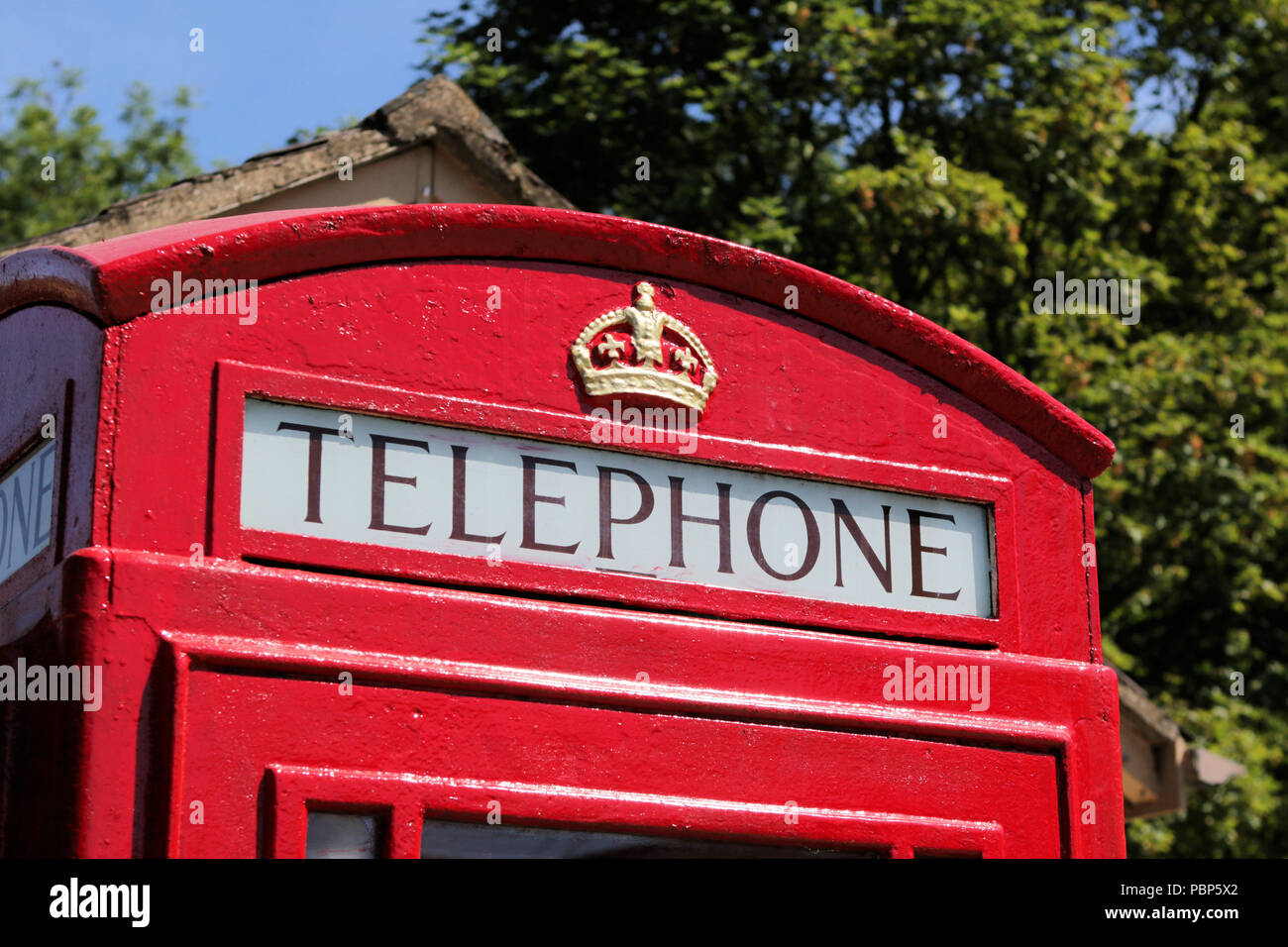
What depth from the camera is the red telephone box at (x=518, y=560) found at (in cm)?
254

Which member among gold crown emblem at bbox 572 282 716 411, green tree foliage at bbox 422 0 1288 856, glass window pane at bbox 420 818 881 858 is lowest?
glass window pane at bbox 420 818 881 858

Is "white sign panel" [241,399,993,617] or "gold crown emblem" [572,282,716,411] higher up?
"gold crown emblem" [572,282,716,411]

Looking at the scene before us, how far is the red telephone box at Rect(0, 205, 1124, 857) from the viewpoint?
100 inches

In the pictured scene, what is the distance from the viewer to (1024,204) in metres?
13.6

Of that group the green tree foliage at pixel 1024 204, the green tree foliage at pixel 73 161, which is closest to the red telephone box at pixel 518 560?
the green tree foliage at pixel 1024 204

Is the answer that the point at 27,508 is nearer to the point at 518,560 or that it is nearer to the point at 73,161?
the point at 518,560

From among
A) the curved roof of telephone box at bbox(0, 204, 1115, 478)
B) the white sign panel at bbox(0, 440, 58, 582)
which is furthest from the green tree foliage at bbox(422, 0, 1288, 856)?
the white sign panel at bbox(0, 440, 58, 582)

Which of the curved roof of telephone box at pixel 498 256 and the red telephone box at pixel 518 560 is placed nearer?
the red telephone box at pixel 518 560

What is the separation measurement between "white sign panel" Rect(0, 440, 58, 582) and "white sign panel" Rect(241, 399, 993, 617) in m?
0.33

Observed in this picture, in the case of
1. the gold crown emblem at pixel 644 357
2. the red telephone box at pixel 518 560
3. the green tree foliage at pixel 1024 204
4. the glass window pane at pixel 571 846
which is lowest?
the glass window pane at pixel 571 846

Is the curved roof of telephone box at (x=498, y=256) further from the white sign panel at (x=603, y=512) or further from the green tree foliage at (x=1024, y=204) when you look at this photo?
the green tree foliage at (x=1024, y=204)

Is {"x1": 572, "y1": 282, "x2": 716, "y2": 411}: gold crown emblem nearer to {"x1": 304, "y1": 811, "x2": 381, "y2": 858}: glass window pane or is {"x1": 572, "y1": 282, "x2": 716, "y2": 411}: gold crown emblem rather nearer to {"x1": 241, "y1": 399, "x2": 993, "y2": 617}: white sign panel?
{"x1": 241, "y1": 399, "x2": 993, "y2": 617}: white sign panel

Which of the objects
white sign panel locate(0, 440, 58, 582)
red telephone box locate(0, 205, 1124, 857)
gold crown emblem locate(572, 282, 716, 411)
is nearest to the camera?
red telephone box locate(0, 205, 1124, 857)
